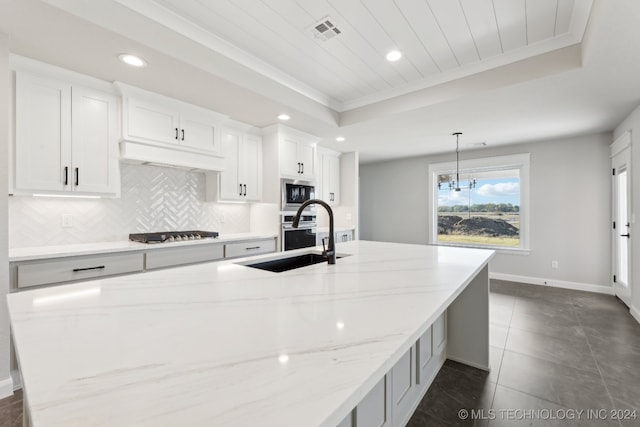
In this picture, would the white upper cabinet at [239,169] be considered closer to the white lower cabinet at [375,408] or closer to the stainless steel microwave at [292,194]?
the stainless steel microwave at [292,194]

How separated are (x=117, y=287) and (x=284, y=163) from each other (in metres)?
2.80

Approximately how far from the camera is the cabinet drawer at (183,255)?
2.49 m

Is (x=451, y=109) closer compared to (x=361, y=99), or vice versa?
(x=451, y=109)

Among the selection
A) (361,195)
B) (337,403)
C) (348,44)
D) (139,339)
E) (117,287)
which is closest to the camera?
(337,403)

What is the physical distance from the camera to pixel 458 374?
81.9 inches

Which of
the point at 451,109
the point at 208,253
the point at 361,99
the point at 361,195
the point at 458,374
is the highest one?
the point at 361,99

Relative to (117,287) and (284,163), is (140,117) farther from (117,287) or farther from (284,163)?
(117,287)

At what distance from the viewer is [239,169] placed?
3537 mm

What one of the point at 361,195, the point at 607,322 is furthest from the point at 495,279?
the point at 361,195

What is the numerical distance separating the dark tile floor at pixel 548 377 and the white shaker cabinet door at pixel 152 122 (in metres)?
3.02

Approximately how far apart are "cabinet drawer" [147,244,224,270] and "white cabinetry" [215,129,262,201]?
28.2 inches

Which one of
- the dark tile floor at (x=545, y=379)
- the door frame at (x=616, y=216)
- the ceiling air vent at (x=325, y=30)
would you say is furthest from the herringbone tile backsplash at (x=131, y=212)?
the door frame at (x=616, y=216)

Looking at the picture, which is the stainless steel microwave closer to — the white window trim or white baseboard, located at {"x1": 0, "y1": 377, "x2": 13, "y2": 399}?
white baseboard, located at {"x1": 0, "y1": 377, "x2": 13, "y2": 399}

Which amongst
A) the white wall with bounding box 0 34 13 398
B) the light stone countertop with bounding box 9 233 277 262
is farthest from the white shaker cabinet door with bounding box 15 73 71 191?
the light stone countertop with bounding box 9 233 277 262
